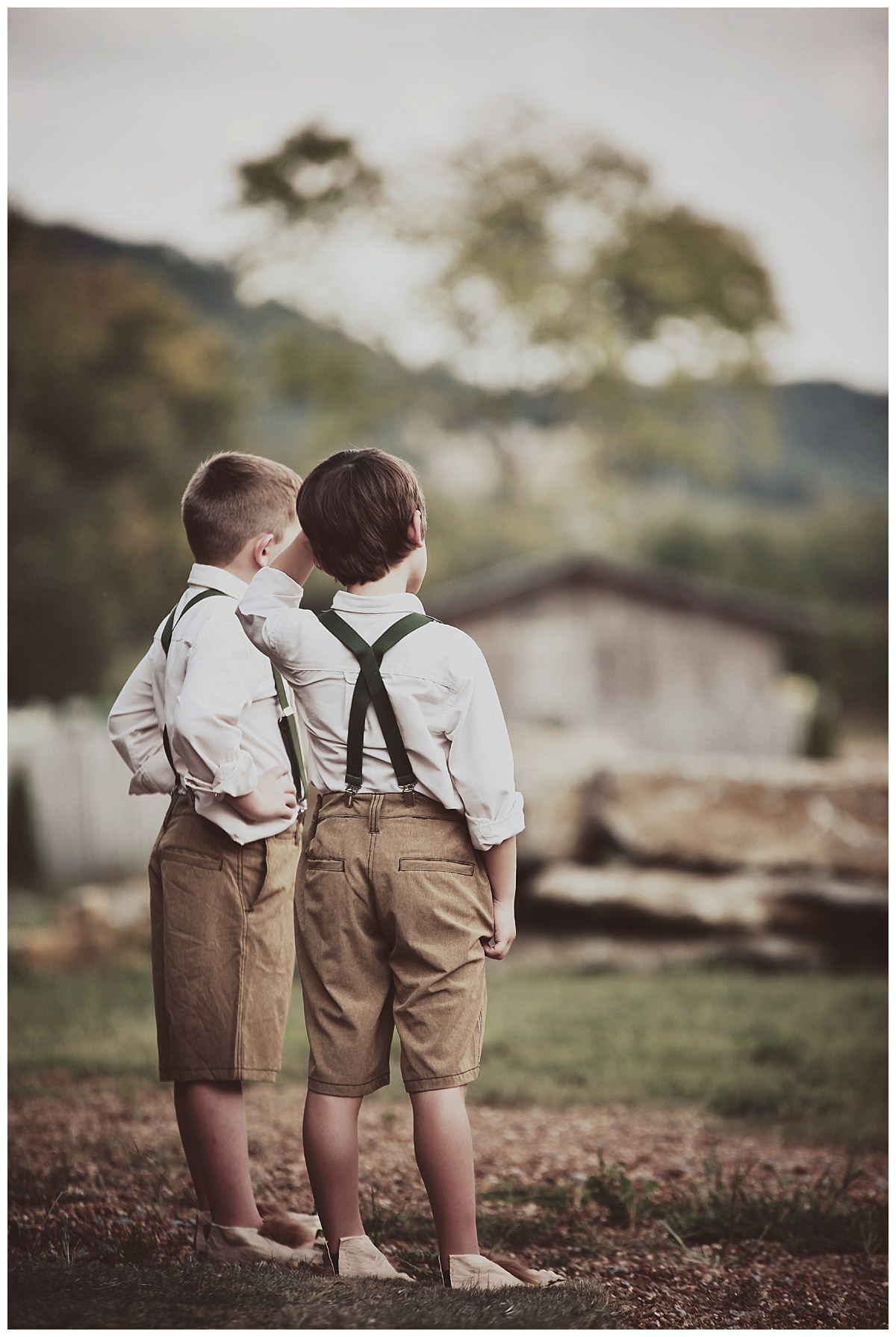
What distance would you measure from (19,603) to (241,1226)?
37.5 ft

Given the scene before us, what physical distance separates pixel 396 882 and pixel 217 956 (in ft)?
1.56

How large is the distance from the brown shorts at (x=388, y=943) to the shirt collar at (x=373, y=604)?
349 mm

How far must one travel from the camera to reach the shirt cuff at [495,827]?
217 cm

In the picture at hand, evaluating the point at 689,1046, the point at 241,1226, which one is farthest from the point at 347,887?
the point at 689,1046

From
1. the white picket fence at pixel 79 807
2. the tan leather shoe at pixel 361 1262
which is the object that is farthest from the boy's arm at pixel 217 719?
the white picket fence at pixel 79 807

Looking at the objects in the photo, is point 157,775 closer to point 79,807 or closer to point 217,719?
point 217,719

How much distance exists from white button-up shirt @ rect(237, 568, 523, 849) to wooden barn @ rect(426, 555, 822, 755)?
10033 mm

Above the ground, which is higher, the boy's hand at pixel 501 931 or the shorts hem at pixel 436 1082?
the boy's hand at pixel 501 931

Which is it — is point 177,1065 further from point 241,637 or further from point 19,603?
point 19,603

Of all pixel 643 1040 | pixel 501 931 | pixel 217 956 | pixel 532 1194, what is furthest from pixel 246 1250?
pixel 643 1040

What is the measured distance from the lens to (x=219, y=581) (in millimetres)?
2506

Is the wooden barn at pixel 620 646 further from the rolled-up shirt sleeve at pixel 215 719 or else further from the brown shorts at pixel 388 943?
the brown shorts at pixel 388 943

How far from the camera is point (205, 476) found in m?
2.54

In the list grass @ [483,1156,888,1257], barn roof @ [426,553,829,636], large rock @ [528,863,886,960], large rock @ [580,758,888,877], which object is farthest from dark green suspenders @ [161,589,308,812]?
barn roof @ [426,553,829,636]
